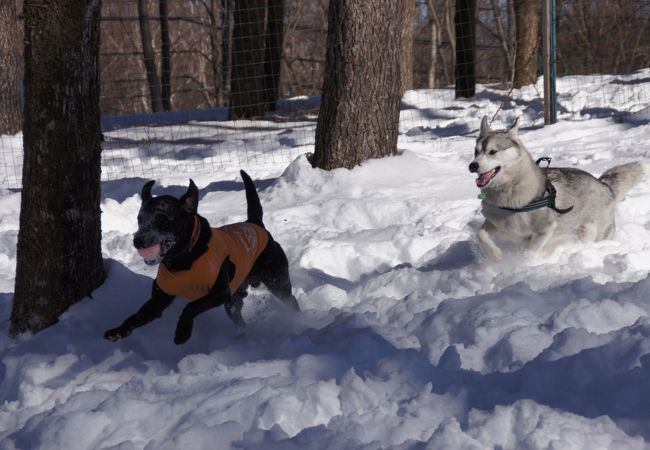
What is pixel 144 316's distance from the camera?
450 centimetres

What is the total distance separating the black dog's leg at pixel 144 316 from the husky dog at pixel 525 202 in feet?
8.68

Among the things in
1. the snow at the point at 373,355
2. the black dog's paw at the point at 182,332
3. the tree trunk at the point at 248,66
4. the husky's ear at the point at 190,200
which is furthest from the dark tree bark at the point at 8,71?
the black dog's paw at the point at 182,332

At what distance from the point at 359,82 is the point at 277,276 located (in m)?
3.93

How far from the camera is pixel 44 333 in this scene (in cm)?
485

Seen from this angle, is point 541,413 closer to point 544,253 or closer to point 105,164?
point 544,253

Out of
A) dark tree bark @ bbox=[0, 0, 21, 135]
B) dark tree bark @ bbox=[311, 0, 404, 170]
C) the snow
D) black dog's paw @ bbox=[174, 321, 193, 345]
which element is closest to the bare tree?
dark tree bark @ bbox=[0, 0, 21, 135]

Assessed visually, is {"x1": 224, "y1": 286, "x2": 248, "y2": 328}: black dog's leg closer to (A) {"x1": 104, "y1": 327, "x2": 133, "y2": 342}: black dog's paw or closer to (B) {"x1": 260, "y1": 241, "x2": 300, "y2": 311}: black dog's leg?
(B) {"x1": 260, "y1": 241, "x2": 300, "y2": 311}: black dog's leg

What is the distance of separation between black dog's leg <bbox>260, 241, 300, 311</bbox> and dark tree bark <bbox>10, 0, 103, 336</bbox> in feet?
3.56

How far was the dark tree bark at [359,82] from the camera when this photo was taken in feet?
28.1

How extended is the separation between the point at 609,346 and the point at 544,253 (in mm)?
2766

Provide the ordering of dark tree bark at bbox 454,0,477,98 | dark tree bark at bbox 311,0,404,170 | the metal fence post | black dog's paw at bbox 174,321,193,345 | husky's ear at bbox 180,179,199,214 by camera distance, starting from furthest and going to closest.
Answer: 1. dark tree bark at bbox 454,0,477,98
2. the metal fence post
3. dark tree bark at bbox 311,0,404,170
4. husky's ear at bbox 180,179,199,214
5. black dog's paw at bbox 174,321,193,345

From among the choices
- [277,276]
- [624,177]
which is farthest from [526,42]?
[277,276]

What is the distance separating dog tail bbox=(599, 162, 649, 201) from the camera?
6871 mm

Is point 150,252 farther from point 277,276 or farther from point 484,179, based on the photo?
point 484,179
